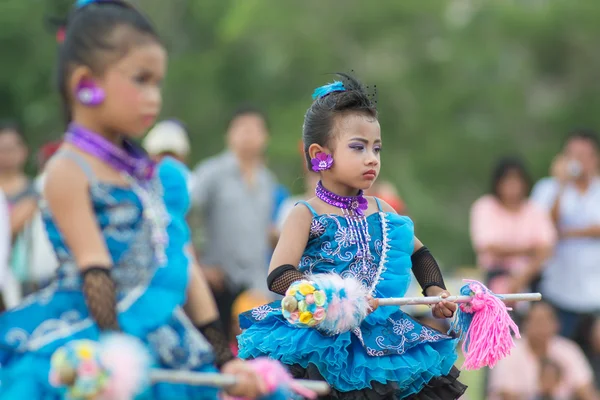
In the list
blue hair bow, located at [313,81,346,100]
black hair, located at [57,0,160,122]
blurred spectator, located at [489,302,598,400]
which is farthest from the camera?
blurred spectator, located at [489,302,598,400]

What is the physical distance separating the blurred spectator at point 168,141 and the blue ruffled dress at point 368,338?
3814mm

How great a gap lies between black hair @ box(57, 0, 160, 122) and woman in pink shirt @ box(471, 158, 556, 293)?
5.49 metres

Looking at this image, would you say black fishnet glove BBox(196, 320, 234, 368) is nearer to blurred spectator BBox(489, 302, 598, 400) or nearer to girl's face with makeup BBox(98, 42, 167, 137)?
girl's face with makeup BBox(98, 42, 167, 137)

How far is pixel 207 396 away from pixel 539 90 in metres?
18.4

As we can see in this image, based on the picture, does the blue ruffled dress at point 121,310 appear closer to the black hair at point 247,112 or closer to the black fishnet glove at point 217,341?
the black fishnet glove at point 217,341

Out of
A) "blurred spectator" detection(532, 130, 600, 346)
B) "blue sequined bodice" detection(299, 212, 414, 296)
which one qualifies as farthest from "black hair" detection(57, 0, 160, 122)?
"blurred spectator" detection(532, 130, 600, 346)

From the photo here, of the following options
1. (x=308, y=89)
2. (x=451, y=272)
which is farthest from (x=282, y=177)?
(x=451, y=272)

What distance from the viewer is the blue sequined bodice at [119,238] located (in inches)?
142

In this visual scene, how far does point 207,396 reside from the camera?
11.6 ft

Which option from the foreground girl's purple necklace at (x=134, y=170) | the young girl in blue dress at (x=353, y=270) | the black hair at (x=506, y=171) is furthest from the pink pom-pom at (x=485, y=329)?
the black hair at (x=506, y=171)

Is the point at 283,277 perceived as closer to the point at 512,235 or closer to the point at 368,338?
the point at 368,338

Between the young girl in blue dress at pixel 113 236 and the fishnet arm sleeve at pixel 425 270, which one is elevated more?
the young girl in blue dress at pixel 113 236

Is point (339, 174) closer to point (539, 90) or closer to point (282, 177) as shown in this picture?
point (282, 177)

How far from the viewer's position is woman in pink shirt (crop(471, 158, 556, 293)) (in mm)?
8875
